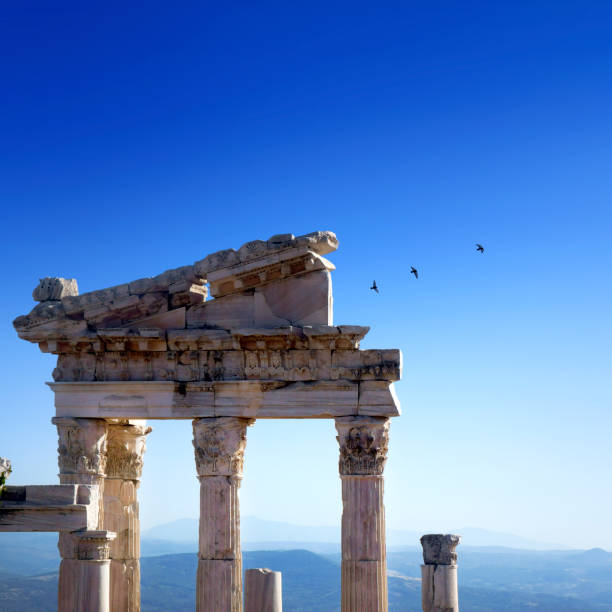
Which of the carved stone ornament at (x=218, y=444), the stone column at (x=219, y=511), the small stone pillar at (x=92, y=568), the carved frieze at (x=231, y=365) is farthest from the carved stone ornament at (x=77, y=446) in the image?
the small stone pillar at (x=92, y=568)

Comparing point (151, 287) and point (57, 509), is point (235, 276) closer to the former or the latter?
point (151, 287)

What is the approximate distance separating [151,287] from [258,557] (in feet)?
452

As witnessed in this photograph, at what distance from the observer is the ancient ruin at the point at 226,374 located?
25.4 m

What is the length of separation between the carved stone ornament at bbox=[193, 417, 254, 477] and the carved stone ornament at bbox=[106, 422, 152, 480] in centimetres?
364

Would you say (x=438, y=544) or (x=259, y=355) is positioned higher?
(x=259, y=355)

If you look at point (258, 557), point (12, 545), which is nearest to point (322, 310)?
point (258, 557)

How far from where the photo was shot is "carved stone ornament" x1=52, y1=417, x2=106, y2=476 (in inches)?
1024

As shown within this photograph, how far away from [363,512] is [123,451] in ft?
23.2

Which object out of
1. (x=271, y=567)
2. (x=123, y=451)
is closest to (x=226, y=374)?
(x=123, y=451)

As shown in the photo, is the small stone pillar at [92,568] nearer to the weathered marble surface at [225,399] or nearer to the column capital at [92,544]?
the column capital at [92,544]

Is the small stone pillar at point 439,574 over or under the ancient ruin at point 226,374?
under

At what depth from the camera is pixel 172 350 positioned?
2620 centimetres

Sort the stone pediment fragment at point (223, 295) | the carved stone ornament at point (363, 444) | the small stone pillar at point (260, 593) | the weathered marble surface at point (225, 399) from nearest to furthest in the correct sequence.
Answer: the small stone pillar at point (260, 593), the carved stone ornament at point (363, 444), the weathered marble surface at point (225, 399), the stone pediment fragment at point (223, 295)

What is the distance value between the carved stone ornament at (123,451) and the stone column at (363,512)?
6.26 meters
